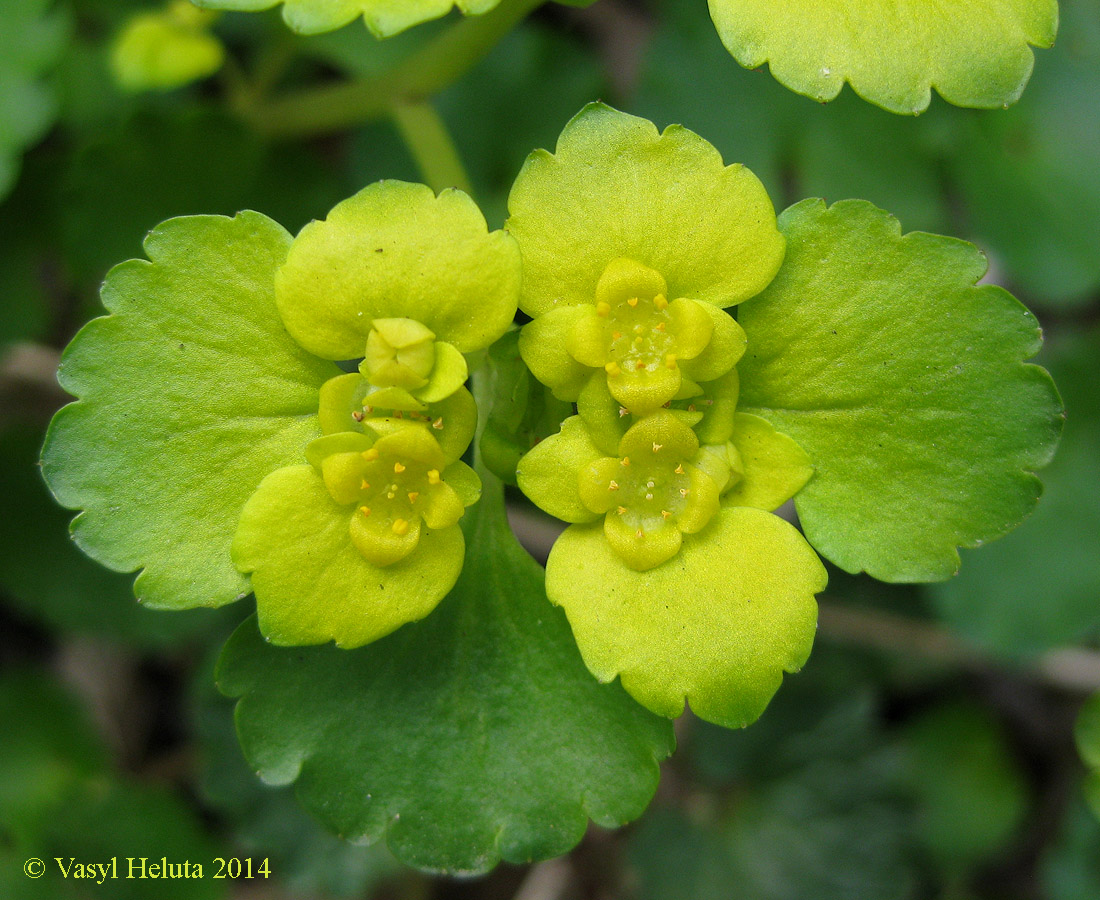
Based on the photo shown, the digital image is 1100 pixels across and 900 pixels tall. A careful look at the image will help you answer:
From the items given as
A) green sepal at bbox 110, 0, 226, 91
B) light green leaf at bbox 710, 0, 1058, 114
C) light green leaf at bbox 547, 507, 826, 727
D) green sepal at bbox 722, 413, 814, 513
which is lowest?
light green leaf at bbox 547, 507, 826, 727

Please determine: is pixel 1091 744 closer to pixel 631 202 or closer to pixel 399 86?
pixel 631 202

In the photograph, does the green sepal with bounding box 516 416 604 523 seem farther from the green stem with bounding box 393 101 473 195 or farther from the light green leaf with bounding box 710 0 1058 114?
the green stem with bounding box 393 101 473 195

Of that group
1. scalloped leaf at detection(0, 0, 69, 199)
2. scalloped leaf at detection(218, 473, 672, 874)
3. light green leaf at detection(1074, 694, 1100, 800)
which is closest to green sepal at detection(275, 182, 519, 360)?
scalloped leaf at detection(218, 473, 672, 874)

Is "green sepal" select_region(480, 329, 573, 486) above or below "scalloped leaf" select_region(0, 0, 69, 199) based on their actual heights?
below

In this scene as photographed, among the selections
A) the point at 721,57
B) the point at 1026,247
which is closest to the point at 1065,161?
the point at 1026,247

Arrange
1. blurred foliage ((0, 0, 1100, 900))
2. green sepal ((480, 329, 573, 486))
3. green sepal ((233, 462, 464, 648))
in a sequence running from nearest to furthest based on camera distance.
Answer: green sepal ((233, 462, 464, 648)), green sepal ((480, 329, 573, 486)), blurred foliage ((0, 0, 1100, 900))

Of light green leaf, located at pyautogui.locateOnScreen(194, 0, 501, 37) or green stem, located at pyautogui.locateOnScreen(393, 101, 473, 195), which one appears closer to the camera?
light green leaf, located at pyautogui.locateOnScreen(194, 0, 501, 37)

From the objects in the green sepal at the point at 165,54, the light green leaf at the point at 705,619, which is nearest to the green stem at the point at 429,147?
the green sepal at the point at 165,54

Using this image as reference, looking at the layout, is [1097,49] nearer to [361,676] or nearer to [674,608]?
[674,608]
